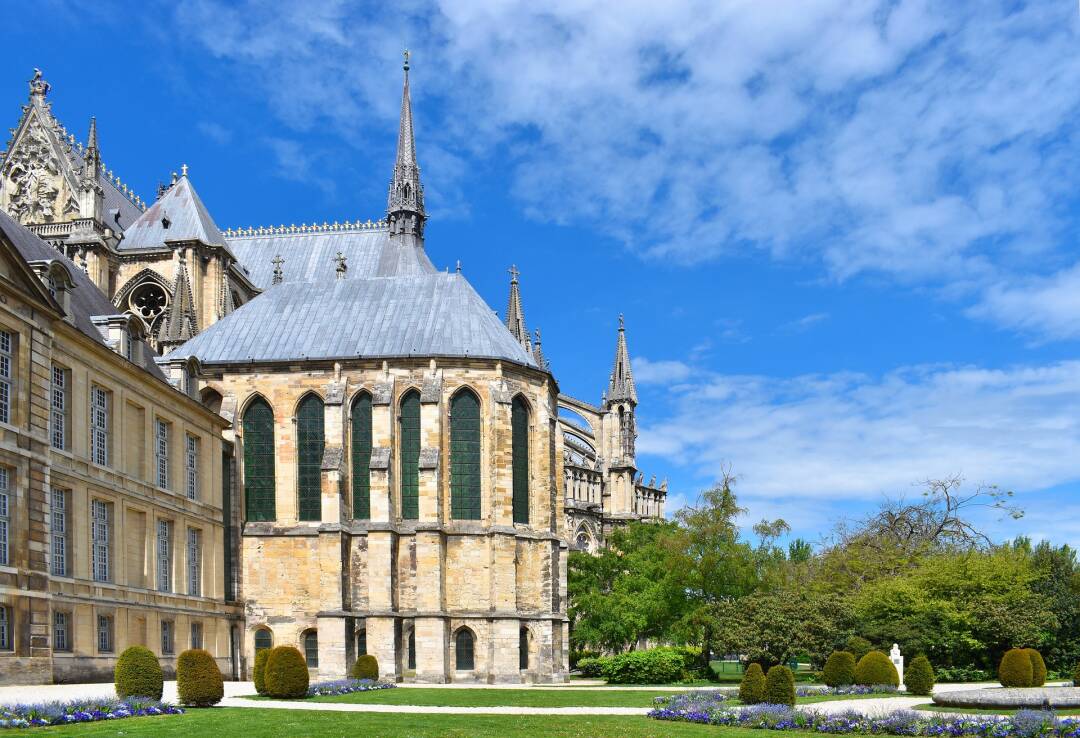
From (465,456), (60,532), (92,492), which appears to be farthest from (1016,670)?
(60,532)

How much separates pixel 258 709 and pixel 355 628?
22249mm

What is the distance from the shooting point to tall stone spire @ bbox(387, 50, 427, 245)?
2997 inches

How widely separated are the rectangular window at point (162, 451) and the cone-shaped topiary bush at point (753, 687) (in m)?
21.9

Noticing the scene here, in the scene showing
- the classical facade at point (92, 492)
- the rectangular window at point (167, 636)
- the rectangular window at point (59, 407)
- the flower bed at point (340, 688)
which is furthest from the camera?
the rectangular window at point (167, 636)

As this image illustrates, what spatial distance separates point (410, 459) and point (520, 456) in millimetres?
4921

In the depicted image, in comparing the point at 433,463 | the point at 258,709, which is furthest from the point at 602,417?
the point at 258,709

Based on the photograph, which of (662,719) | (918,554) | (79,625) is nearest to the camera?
(662,719)

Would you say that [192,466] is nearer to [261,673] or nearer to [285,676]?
[261,673]

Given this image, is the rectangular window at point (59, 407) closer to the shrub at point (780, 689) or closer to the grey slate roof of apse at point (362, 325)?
the grey slate roof of apse at point (362, 325)

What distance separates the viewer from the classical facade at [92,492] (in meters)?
29.7

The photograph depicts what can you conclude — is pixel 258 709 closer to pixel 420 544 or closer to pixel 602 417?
pixel 420 544

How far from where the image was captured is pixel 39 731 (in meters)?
19.3

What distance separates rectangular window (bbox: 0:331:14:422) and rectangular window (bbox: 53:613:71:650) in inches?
232

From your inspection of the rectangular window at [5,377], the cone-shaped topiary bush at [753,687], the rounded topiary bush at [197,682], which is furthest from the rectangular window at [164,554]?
the cone-shaped topiary bush at [753,687]
